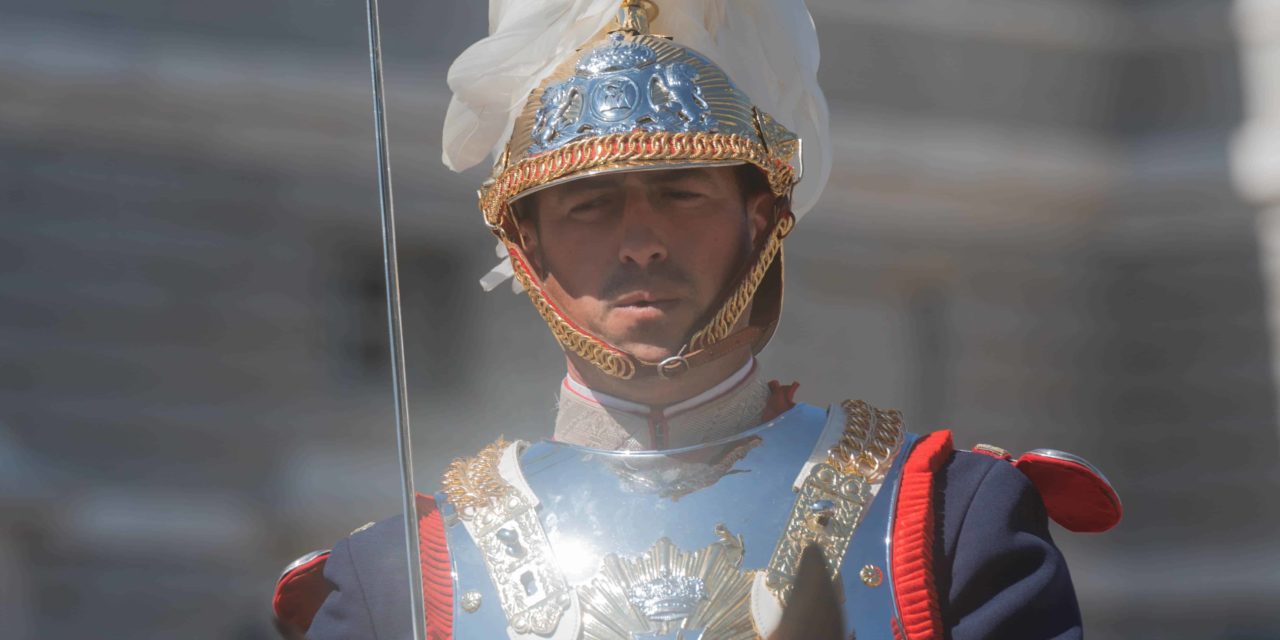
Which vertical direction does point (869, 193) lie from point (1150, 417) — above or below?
above

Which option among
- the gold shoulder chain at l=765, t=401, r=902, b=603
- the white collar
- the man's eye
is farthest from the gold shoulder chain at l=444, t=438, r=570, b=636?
the man's eye

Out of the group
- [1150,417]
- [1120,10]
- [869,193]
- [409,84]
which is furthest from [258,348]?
[1120,10]

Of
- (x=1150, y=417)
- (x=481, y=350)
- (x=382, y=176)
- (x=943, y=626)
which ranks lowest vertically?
(x=1150, y=417)

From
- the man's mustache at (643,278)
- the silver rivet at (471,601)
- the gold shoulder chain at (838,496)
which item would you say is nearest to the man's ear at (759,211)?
the man's mustache at (643,278)

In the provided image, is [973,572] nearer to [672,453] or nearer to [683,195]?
[672,453]

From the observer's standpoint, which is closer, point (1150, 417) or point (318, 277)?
point (318, 277)

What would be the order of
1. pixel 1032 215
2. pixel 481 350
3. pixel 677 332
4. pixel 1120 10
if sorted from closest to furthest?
pixel 677 332, pixel 481 350, pixel 1032 215, pixel 1120 10

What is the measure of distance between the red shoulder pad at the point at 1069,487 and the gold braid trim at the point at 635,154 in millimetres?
440

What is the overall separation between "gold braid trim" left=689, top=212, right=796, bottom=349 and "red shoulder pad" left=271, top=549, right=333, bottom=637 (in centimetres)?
52

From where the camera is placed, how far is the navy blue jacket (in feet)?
8.13

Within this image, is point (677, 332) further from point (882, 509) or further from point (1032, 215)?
point (1032, 215)


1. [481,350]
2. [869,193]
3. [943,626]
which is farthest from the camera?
[869,193]

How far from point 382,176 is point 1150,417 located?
160 inches

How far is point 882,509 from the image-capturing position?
257cm
